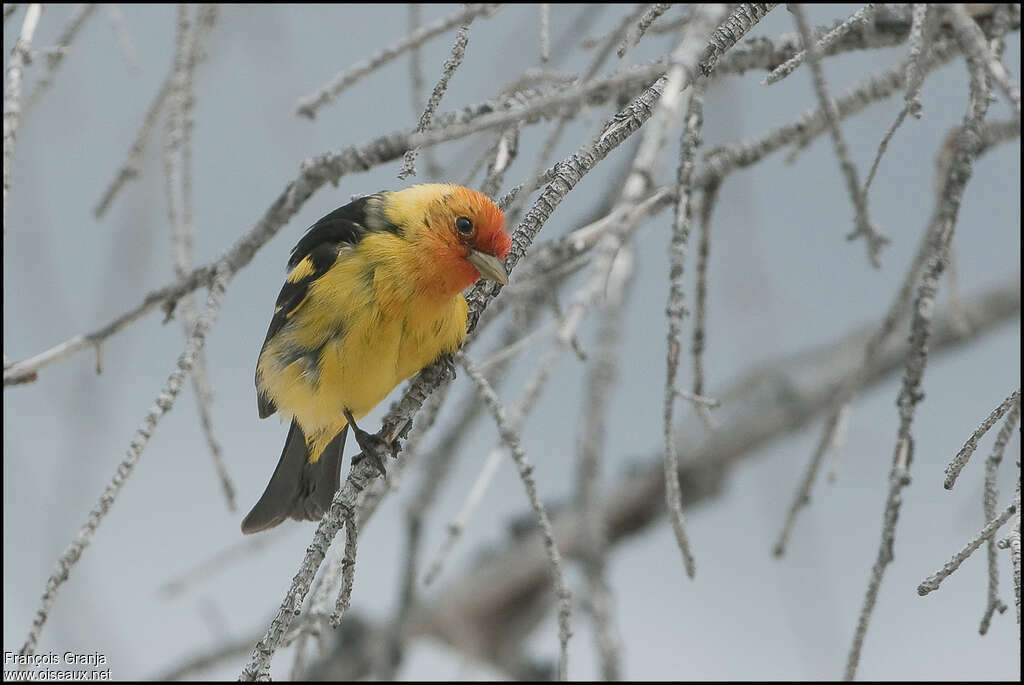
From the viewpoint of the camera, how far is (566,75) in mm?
2420

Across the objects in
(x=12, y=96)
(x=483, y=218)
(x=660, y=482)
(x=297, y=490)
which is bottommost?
(x=660, y=482)

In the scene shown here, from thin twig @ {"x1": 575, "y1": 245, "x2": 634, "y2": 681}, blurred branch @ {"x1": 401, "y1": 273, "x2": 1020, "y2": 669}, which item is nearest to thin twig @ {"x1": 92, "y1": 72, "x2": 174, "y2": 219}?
thin twig @ {"x1": 575, "y1": 245, "x2": 634, "y2": 681}

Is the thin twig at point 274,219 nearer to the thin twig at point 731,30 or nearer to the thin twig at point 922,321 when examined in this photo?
the thin twig at point 731,30

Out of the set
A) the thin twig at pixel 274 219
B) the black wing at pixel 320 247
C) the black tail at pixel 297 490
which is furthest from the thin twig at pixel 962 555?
the black tail at pixel 297 490

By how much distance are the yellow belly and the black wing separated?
5 centimetres

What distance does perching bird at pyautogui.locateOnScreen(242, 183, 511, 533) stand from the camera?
2.85 m

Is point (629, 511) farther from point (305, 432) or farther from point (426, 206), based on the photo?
point (426, 206)

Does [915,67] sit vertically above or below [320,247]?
above

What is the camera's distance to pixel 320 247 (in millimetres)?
3105

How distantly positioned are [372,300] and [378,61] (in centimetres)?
114

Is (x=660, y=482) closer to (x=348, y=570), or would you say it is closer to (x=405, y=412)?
(x=405, y=412)

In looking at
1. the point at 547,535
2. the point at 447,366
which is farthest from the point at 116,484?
the point at 447,366

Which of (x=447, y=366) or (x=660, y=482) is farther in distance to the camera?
(x=660, y=482)

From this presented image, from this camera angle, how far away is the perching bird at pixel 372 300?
9.36 feet
